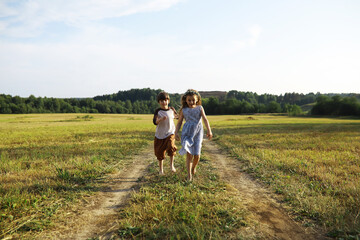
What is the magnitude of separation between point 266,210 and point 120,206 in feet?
10.1

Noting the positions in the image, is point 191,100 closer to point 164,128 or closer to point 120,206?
point 164,128

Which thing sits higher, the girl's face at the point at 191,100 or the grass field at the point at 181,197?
the girl's face at the point at 191,100

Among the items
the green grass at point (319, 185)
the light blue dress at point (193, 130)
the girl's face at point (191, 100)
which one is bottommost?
the green grass at point (319, 185)

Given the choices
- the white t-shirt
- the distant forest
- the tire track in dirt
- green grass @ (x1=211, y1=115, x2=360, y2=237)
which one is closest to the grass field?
green grass @ (x1=211, y1=115, x2=360, y2=237)

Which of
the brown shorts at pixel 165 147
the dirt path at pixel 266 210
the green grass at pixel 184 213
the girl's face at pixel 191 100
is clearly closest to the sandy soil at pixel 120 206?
the dirt path at pixel 266 210

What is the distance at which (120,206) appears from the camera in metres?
4.45

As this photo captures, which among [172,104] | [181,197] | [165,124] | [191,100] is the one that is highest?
[191,100]

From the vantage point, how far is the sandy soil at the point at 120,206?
3.43 metres

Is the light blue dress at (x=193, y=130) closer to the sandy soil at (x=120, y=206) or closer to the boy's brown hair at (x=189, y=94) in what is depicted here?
the boy's brown hair at (x=189, y=94)

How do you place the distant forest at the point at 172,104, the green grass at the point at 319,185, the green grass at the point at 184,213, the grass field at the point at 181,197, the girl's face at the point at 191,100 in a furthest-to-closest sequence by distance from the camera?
1. the distant forest at the point at 172,104
2. the girl's face at the point at 191,100
3. the green grass at the point at 319,185
4. the grass field at the point at 181,197
5. the green grass at the point at 184,213

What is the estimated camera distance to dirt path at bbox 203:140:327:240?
11.3 feet

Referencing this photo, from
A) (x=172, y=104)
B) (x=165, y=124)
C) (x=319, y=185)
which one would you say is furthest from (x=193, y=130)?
(x=172, y=104)

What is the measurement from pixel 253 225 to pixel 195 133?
9.81 feet

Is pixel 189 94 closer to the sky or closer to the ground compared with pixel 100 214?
closer to the sky
